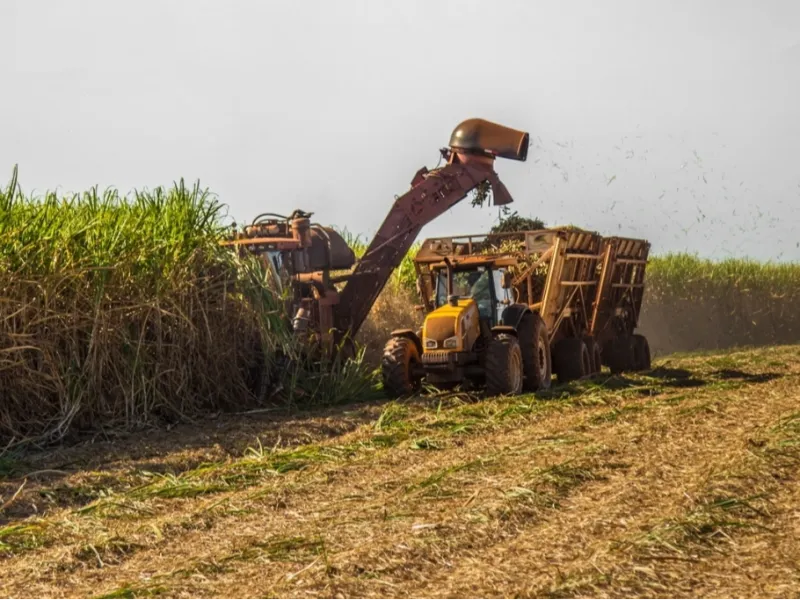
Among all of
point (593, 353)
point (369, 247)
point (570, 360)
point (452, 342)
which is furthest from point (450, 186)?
point (452, 342)

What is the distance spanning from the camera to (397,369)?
14.1 metres

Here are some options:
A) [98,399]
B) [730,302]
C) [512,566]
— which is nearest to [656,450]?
[512,566]

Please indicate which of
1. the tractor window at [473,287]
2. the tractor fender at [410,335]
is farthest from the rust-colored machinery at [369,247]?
the tractor window at [473,287]

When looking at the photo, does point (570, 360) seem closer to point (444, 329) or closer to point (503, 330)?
point (503, 330)

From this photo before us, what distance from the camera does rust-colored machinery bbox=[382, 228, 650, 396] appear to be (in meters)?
14.0

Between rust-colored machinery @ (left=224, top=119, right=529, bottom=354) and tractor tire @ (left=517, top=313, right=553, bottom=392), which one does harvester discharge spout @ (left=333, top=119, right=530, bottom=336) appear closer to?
rust-colored machinery @ (left=224, top=119, right=529, bottom=354)

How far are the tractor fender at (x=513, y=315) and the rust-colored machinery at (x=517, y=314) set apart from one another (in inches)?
0.5

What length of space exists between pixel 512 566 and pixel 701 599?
98 centimetres

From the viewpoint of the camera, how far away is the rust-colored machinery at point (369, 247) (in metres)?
14.9

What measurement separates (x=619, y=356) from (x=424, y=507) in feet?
40.7

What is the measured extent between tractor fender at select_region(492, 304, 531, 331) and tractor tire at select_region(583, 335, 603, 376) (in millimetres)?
2919

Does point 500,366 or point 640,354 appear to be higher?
point 500,366

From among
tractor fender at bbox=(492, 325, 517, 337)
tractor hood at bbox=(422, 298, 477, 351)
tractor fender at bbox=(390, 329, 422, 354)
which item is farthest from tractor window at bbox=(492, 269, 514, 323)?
tractor fender at bbox=(390, 329, 422, 354)

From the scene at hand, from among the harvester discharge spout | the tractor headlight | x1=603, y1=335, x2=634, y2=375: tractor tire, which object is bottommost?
x1=603, y1=335, x2=634, y2=375: tractor tire
